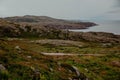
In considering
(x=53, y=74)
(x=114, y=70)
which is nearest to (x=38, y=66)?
(x=53, y=74)

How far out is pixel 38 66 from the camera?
77.5 feet

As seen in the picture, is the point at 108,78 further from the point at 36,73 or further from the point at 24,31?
the point at 24,31

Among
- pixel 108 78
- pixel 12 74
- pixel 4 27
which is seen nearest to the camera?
pixel 12 74

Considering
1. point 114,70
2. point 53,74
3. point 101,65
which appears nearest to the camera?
point 53,74

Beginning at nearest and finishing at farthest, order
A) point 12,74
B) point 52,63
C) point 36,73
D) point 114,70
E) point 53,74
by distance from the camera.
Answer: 1. point 12,74
2. point 36,73
3. point 53,74
4. point 52,63
5. point 114,70

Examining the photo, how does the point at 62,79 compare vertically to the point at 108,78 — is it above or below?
above

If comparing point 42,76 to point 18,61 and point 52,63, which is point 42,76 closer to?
point 18,61

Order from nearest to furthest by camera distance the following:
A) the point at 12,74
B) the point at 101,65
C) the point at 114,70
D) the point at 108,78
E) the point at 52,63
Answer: the point at 12,74, the point at 52,63, the point at 108,78, the point at 114,70, the point at 101,65

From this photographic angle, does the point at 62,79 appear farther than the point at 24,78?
Yes

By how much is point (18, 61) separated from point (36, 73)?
9.96ft

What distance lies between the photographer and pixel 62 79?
896 inches

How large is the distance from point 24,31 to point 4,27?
43.2 feet

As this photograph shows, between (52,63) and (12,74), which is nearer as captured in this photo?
(12,74)

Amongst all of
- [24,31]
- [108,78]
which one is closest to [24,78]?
[108,78]
